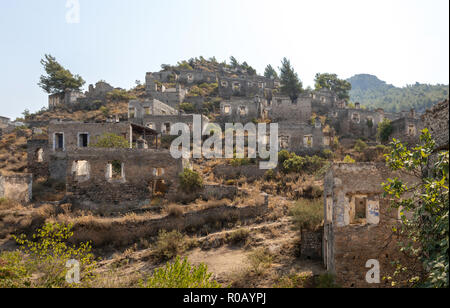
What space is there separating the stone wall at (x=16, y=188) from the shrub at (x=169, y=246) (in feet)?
40.0

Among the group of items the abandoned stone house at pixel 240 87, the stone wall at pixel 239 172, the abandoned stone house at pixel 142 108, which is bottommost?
the stone wall at pixel 239 172

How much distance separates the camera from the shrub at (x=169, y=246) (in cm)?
1391

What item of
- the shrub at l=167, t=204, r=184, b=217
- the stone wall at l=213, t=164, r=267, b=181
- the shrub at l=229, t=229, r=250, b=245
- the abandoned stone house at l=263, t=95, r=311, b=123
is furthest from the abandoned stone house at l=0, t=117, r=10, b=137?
the shrub at l=229, t=229, r=250, b=245

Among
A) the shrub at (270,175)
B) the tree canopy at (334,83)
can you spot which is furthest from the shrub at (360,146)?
the tree canopy at (334,83)

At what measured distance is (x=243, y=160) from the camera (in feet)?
80.0

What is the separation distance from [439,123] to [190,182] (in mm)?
13707

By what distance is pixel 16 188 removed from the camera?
21250 millimetres

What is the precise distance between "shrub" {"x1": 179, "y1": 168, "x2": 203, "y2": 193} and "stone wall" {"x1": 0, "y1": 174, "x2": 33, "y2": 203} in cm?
1076

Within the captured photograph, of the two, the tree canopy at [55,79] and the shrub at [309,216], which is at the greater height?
the tree canopy at [55,79]

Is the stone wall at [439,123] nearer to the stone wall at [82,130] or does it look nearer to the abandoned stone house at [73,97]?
the stone wall at [82,130]

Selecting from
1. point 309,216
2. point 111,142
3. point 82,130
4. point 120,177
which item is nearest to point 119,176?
point 120,177

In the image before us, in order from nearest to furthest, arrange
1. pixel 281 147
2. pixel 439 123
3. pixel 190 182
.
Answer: pixel 439 123 < pixel 190 182 < pixel 281 147

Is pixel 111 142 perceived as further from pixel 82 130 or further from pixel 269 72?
pixel 269 72

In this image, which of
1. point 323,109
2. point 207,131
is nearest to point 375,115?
point 323,109
